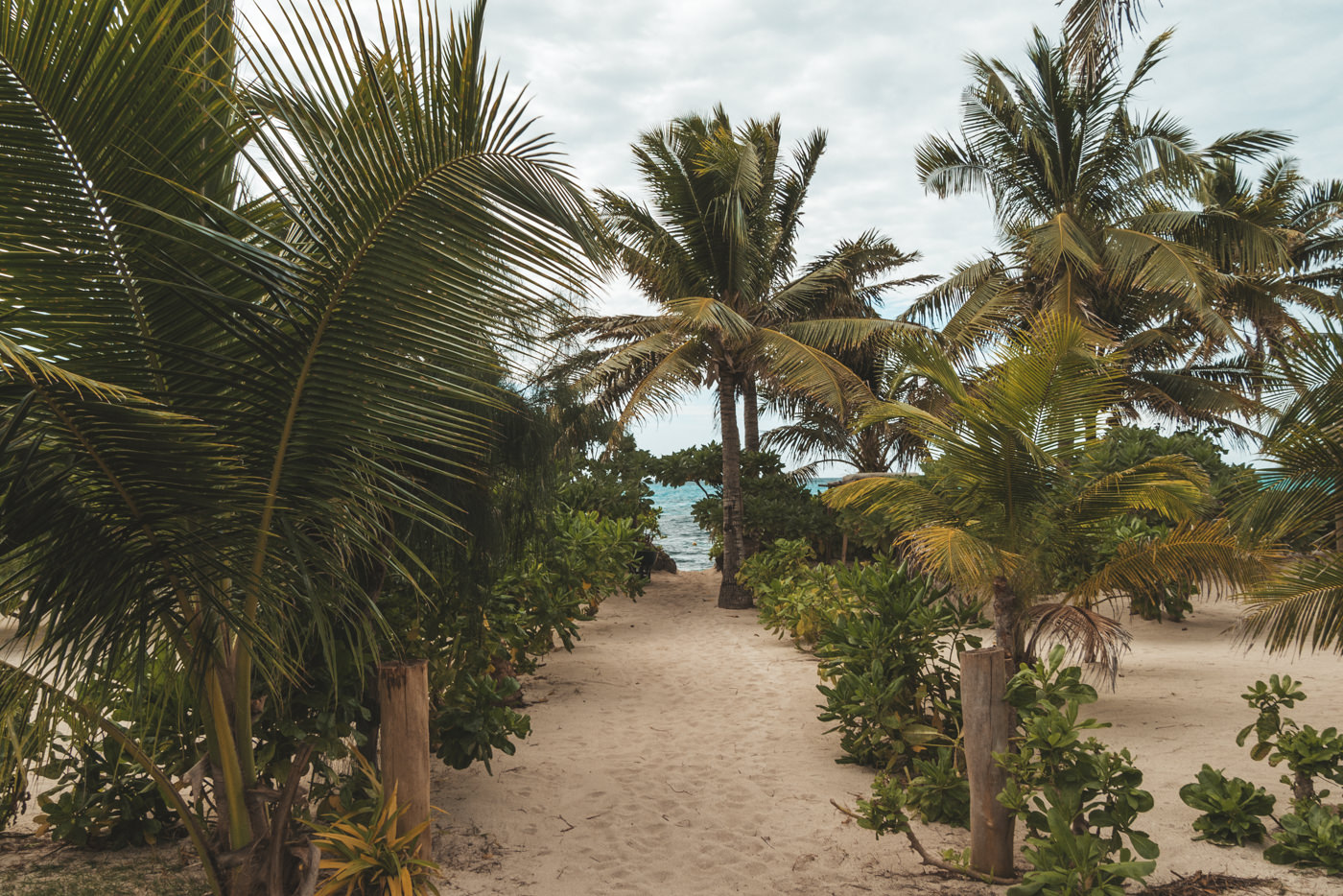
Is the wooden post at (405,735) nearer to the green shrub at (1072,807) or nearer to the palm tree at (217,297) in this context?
the palm tree at (217,297)

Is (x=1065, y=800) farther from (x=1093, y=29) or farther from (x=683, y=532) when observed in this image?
(x=683, y=532)

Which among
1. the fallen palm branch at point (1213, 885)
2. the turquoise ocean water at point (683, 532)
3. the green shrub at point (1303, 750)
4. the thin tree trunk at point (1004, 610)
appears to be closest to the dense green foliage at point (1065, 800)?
the fallen palm branch at point (1213, 885)

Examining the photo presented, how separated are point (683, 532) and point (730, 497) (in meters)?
32.0

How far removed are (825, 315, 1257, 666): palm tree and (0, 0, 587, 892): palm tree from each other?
12.1 feet

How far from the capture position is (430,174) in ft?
7.70

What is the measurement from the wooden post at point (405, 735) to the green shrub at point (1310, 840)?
4.07m

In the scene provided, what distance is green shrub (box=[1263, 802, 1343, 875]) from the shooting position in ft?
12.2

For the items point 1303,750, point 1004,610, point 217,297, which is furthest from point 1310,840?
point 217,297

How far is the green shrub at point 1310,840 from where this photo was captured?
371cm

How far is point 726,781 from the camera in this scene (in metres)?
5.50

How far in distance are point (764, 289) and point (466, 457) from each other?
31.8ft

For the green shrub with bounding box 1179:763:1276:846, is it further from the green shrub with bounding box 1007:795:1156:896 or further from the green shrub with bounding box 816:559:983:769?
the green shrub with bounding box 816:559:983:769

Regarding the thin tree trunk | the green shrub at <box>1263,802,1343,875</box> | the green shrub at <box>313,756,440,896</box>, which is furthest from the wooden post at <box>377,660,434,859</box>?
the green shrub at <box>1263,802,1343,875</box>

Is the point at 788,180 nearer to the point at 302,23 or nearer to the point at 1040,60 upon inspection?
the point at 1040,60
